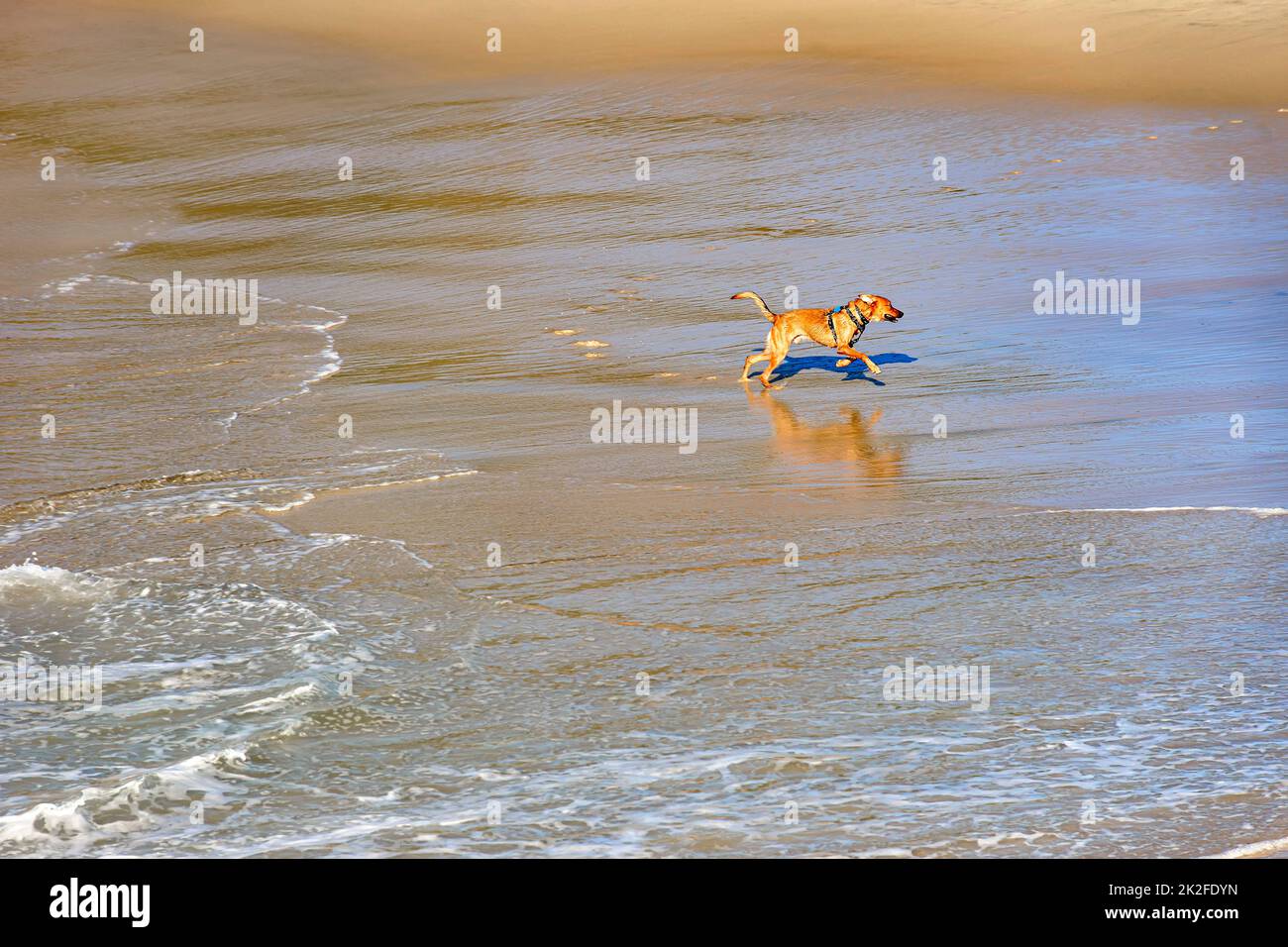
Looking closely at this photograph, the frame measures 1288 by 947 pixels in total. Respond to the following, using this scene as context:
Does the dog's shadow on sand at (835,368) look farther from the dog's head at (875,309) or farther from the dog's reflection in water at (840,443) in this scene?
the dog's reflection in water at (840,443)

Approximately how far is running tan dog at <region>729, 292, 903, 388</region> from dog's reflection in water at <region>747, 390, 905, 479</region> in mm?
531

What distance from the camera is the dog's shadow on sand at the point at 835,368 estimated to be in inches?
419

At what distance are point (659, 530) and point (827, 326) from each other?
3511 mm

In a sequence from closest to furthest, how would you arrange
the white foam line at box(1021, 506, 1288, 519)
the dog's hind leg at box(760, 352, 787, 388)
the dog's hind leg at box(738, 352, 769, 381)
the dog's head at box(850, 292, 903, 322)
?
the white foam line at box(1021, 506, 1288, 519) → the dog's head at box(850, 292, 903, 322) → the dog's hind leg at box(760, 352, 787, 388) → the dog's hind leg at box(738, 352, 769, 381)

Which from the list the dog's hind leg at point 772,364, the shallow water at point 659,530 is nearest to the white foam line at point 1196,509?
the shallow water at point 659,530

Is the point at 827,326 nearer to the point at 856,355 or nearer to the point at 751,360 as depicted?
the point at 856,355

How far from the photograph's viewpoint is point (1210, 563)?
6172 mm

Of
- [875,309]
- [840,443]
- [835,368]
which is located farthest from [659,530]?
[835,368]

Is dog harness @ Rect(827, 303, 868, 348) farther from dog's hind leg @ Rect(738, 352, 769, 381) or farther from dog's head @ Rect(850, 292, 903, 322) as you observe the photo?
dog's hind leg @ Rect(738, 352, 769, 381)

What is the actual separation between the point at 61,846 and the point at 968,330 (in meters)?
8.81

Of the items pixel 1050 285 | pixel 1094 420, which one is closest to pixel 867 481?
pixel 1094 420

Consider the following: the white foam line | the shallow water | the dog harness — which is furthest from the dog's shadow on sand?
the white foam line

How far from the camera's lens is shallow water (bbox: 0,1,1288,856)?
4.28 m

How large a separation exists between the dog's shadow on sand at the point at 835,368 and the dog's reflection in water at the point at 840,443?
99 cm
